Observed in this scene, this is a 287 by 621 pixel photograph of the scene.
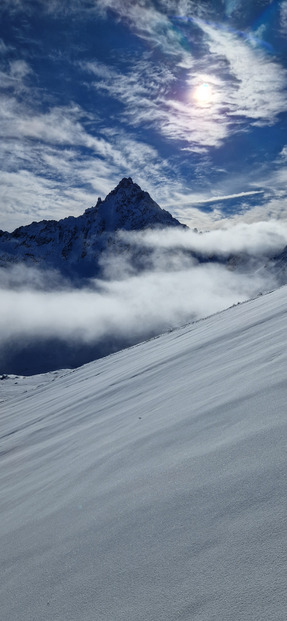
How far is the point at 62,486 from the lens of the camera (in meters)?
3.13

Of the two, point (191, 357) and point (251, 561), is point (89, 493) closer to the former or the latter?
Result: point (251, 561)

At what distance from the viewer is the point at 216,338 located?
23.8 feet

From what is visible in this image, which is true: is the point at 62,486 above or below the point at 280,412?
below

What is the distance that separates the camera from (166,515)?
1964 mm

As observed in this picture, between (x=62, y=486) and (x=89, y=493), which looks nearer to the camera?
(x=89, y=493)

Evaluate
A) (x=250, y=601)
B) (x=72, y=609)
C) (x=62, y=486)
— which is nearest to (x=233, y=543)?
(x=250, y=601)

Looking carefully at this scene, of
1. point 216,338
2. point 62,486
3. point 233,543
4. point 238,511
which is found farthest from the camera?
point 216,338

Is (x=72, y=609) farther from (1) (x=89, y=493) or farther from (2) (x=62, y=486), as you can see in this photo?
(2) (x=62, y=486)

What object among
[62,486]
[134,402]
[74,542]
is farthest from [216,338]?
[74,542]

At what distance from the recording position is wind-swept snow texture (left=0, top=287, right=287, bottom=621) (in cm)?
144

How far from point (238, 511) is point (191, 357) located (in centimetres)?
493

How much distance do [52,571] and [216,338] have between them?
223 inches

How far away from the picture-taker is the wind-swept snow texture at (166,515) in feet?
4.73

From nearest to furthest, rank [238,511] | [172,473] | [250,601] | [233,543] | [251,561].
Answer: [250,601], [251,561], [233,543], [238,511], [172,473]
